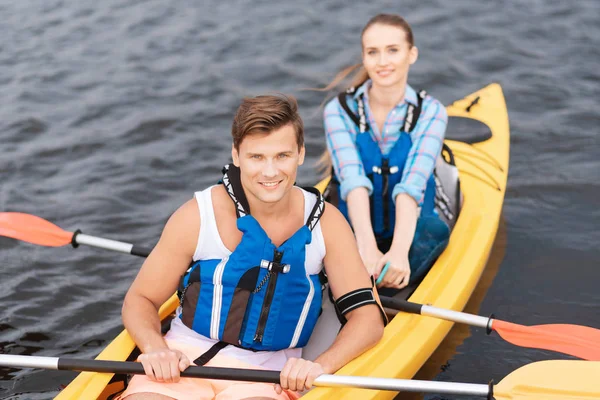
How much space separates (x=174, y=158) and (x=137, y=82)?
1423 millimetres

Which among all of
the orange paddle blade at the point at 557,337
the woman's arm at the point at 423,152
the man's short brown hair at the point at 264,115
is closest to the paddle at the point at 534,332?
the orange paddle blade at the point at 557,337

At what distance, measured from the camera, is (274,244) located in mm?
2854

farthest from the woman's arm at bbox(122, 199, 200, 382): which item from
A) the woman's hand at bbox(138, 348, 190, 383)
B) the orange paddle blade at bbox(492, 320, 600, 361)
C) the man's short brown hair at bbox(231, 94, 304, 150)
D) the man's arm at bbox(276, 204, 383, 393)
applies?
the orange paddle blade at bbox(492, 320, 600, 361)

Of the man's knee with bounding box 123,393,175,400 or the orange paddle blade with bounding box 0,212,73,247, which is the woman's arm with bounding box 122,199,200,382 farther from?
the orange paddle blade with bounding box 0,212,73,247

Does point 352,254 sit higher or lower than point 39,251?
higher

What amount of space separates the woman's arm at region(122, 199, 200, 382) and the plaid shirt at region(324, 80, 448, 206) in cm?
118

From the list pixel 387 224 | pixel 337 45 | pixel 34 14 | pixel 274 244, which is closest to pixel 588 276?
pixel 387 224

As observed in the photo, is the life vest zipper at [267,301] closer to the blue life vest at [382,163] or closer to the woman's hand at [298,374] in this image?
the woman's hand at [298,374]

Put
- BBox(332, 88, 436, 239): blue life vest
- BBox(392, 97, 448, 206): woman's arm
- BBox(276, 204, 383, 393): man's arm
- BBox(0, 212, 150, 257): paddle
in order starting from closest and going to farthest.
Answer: BBox(276, 204, 383, 393): man's arm
BBox(392, 97, 448, 206): woman's arm
BBox(332, 88, 436, 239): blue life vest
BBox(0, 212, 150, 257): paddle

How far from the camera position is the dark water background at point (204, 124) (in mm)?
4410

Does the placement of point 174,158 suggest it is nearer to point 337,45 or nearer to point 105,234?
point 105,234

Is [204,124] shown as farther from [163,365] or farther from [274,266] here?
[163,365]

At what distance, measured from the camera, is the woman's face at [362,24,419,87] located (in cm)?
376

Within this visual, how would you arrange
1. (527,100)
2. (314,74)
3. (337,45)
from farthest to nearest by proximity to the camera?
(337,45), (314,74), (527,100)
